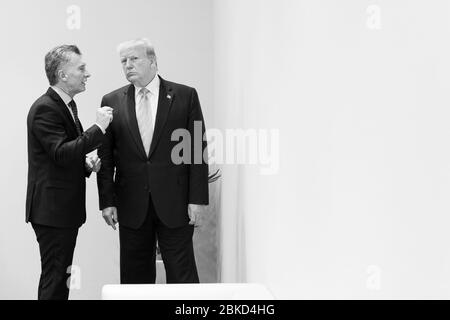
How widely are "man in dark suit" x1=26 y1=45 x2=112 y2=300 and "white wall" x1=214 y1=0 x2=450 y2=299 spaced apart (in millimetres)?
955

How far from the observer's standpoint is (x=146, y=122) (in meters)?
2.97

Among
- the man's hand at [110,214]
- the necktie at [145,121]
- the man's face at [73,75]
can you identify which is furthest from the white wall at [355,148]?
the man's face at [73,75]

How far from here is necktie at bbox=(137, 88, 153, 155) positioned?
2961 mm

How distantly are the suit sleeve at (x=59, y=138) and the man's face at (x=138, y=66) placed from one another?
304 mm

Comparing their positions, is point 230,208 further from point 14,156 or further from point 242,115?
point 14,156

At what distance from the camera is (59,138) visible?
2842mm

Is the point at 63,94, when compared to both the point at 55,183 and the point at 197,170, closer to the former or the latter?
the point at 55,183

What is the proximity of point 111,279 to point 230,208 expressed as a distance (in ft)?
4.29

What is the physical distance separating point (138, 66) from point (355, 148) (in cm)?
187

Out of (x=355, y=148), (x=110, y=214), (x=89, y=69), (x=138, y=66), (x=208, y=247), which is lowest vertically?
(x=208, y=247)

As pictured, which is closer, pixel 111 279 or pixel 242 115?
pixel 242 115

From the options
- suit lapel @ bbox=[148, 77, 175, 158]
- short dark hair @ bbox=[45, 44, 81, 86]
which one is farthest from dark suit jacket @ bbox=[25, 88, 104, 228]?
suit lapel @ bbox=[148, 77, 175, 158]

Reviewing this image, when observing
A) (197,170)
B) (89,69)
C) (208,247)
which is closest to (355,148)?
(197,170)
